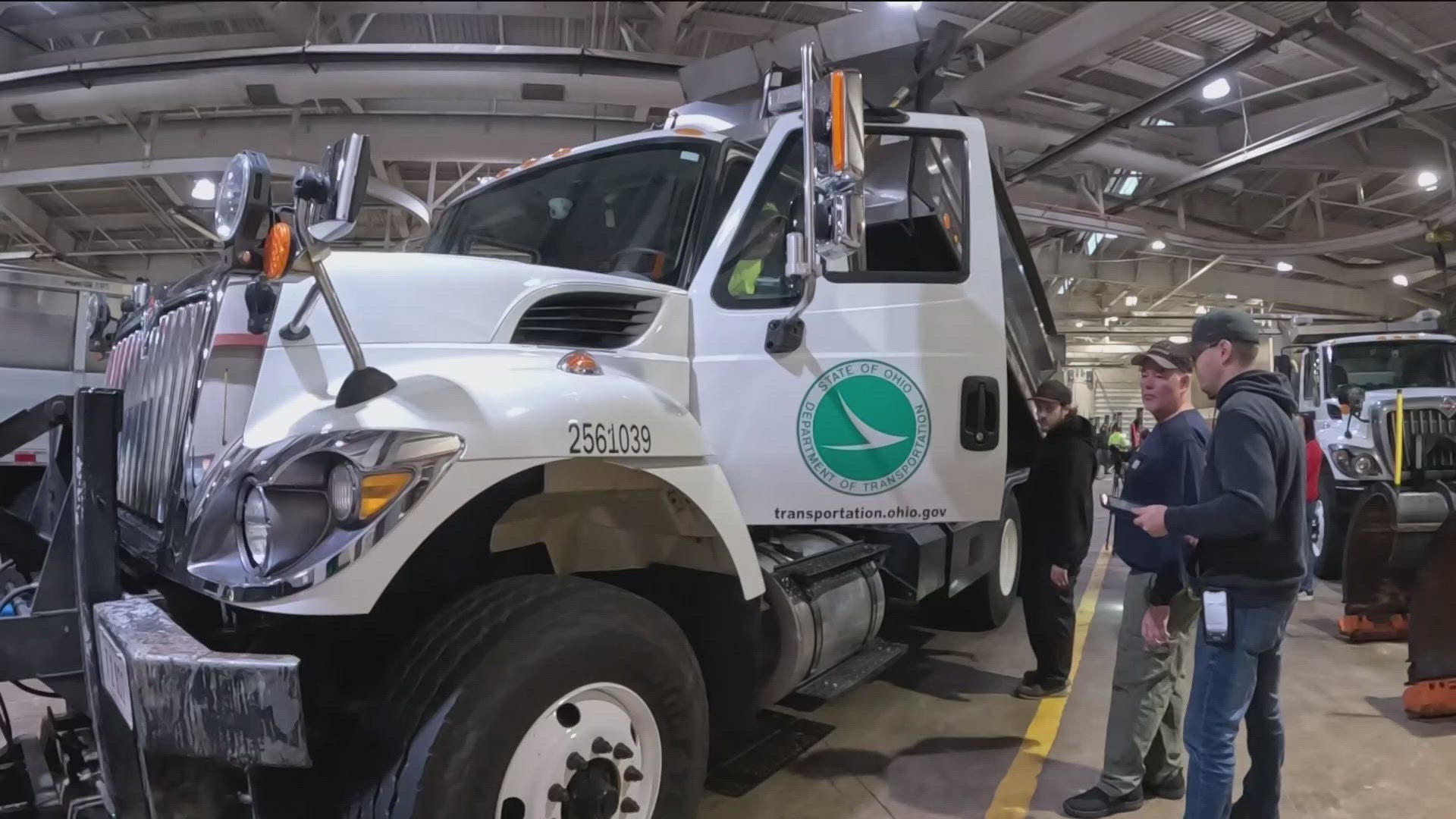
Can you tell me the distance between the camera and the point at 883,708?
4504 millimetres

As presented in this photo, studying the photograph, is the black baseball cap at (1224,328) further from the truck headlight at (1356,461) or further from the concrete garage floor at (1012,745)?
the truck headlight at (1356,461)

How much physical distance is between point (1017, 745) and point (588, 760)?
2.47 meters

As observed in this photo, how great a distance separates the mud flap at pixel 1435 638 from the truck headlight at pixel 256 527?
4.96 meters

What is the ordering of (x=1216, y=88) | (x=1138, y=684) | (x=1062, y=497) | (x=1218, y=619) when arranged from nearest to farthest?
1. (x=1218, y=619)
2. (x=1138, y=684)
3. (x=1062, y=497)
4. (x=1216, y=88)

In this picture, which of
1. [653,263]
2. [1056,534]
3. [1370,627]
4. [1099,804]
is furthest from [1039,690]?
[653,263]

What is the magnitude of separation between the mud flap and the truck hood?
14.3 feet

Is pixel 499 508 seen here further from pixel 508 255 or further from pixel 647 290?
pixel 508 255

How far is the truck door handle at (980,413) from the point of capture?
11.3 feet

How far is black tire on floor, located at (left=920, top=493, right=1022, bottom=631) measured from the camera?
5.78 m

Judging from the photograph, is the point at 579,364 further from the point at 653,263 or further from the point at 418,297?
the point at 653,263

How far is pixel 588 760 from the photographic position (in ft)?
7.48

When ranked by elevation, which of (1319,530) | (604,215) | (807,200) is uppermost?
(604,215)

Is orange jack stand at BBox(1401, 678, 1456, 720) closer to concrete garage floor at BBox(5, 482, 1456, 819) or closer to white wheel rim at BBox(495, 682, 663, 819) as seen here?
concrete garage floor at BBox(5, 482, 1456, 819)

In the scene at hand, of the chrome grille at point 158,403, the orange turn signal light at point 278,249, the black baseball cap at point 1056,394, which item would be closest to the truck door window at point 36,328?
the chrome grille at point 158,403
